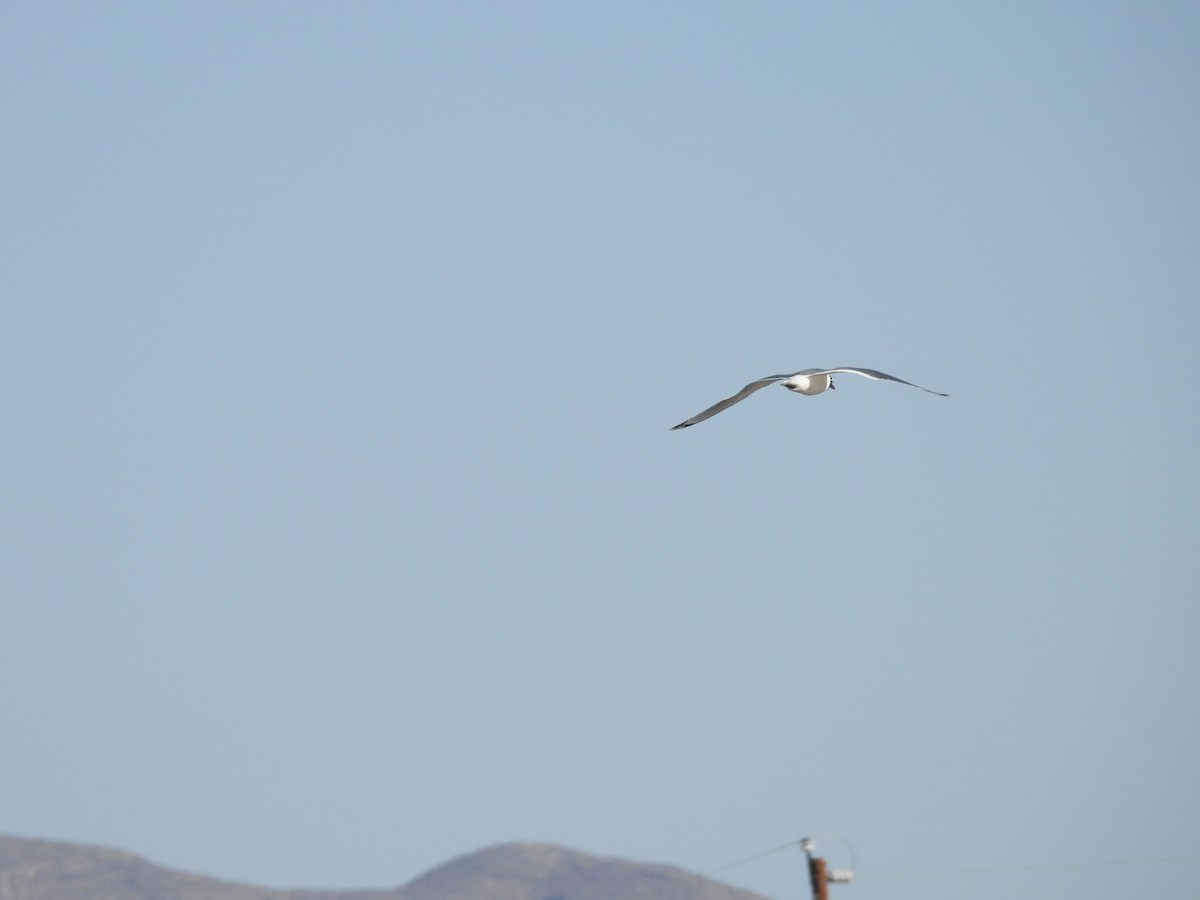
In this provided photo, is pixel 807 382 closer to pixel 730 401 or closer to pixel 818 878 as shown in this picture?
pixel 730 401

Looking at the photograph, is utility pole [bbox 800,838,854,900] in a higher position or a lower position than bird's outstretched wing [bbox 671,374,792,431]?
lower

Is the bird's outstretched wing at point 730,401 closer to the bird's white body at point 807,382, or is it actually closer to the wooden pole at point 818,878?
the bird's white body at point 807,382

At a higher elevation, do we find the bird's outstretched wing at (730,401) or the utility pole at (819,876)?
the bird's outstretched wing at (730,401)

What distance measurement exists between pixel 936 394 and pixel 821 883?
1408 cm

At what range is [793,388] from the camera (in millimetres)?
56844

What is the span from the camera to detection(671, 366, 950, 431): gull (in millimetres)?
55625

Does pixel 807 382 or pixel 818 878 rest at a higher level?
pixel 807 382

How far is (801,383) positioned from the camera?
57.1 meters

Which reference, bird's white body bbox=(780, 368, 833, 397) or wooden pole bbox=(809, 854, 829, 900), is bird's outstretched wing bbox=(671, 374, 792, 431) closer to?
bird's white body bbox=(780, 368, 833, 397)

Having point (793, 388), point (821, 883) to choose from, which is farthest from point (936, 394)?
point (821, 883)

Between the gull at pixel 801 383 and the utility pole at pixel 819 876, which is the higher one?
the gull at pixel 801 383

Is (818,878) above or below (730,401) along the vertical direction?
below

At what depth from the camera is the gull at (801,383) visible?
55.6 metres

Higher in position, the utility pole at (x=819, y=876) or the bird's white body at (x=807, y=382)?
the bird's white body at (x=807, y=382)
